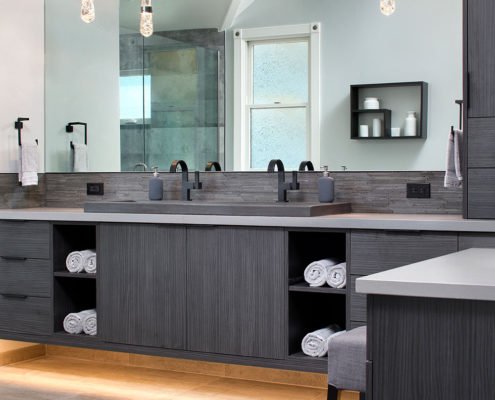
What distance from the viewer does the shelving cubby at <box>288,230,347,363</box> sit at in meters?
3.59

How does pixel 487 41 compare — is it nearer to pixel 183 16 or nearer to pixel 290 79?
pixel 290 79

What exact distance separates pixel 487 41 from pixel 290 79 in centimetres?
112

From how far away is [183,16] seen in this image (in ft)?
14.4

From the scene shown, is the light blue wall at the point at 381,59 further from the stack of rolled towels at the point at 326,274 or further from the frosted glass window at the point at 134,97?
the frosted glass window at the point at 134,97

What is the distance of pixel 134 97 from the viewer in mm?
4547

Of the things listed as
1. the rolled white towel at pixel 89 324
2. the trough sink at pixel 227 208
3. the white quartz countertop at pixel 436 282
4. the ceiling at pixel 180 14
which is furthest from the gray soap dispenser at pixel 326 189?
the white quartz countertop at pixel 436 282

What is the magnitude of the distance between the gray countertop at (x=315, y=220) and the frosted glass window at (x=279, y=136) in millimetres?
485

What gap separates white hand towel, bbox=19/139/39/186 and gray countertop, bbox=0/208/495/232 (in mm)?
432

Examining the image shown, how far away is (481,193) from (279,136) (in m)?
1.16

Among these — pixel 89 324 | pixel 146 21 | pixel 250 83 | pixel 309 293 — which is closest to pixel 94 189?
pixel 89 324

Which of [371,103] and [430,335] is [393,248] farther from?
[430,335]

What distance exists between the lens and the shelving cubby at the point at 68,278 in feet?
13.7

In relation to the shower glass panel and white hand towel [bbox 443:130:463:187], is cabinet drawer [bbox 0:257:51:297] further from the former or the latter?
white hand towel [bbox 443:130:463:187]

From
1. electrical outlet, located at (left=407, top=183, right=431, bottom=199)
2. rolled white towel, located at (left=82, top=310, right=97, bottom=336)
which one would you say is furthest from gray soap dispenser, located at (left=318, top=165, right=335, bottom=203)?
rolled white towel, located at (left=82, top=310, right=97, bottom=336)
